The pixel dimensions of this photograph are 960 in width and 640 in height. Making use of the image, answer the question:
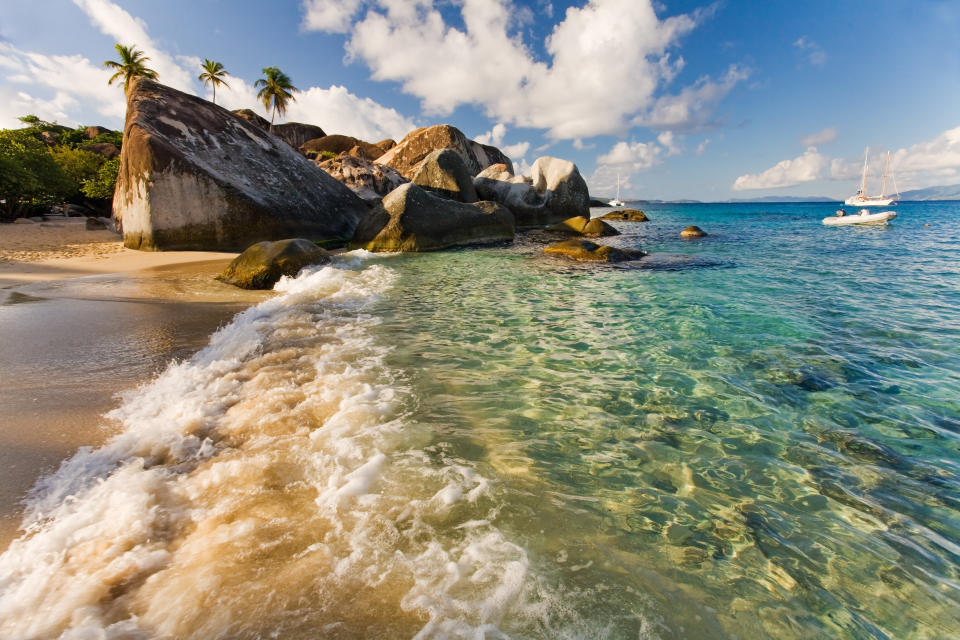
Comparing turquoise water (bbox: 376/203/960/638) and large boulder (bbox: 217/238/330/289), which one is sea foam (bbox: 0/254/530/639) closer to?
turquoise water (bbox: 376/203/960/638)

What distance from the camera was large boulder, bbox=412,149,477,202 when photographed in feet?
Result: 67.8

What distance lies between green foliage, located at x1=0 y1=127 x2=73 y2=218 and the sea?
19196 millimetres

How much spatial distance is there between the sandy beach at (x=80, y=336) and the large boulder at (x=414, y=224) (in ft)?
17.3

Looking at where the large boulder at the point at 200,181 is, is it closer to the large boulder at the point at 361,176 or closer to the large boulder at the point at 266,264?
the large boulder at the point at 266,264

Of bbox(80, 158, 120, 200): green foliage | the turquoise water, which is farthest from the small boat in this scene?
bbox(80, 158, 120, 200): green foliage

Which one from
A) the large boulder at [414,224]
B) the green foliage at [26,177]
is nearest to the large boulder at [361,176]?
the large boulder at [414,224]

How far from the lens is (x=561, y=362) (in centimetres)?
471

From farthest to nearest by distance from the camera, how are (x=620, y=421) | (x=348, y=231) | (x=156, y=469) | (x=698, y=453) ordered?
(x=348, y=231)
(x=620, y=421)
(x=698, y=453)
(x=156, y=469)

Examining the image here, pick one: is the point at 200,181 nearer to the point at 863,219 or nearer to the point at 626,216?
the point at 626,216

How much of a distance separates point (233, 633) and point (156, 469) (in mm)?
1528

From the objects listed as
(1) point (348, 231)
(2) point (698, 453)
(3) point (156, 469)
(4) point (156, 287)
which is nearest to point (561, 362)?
(2) point (698, 453)

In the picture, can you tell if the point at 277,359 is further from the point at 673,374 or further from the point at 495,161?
the point at 495,161

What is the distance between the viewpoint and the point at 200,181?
1162 cm

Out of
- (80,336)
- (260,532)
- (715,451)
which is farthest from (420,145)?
(260,532)
